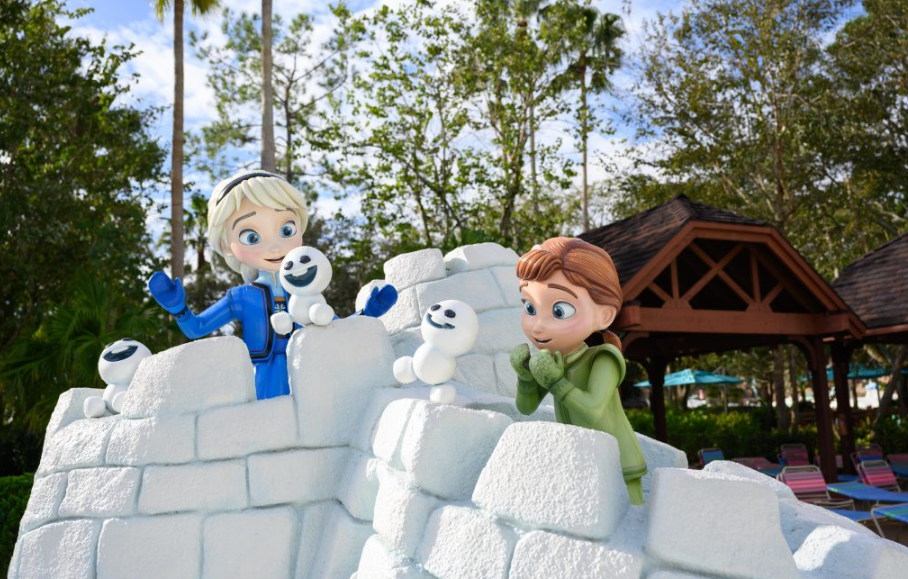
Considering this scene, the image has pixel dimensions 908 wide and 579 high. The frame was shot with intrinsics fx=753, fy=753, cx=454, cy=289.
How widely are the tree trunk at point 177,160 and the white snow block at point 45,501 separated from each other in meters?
8.56

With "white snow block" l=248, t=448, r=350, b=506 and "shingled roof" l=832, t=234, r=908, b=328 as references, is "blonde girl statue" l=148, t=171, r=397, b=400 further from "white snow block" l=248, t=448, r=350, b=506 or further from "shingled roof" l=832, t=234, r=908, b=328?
"shingled roof" l=832, t=234, r=908, b=328

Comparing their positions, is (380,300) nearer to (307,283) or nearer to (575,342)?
(307,283)

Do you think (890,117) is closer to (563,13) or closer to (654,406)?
(563,13)

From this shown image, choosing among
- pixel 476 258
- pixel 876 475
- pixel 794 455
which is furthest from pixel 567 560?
pixel 794 455

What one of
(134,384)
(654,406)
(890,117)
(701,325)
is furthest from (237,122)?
(134,384)

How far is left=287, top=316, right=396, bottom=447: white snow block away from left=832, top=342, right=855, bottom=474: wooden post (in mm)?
10117

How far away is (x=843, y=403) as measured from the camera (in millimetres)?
11398

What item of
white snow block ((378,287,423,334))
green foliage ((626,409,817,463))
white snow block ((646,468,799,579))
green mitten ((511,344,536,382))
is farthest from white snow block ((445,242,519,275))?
green foliage ((626,409,817,463))

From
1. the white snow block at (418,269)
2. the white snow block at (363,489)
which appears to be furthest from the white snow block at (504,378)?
the white snow block at (363,489)

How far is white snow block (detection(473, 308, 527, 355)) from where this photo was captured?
4441 mm

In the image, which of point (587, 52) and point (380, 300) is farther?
point (587, 52)

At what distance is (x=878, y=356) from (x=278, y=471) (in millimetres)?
19246

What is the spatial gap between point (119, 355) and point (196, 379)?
0.57 m

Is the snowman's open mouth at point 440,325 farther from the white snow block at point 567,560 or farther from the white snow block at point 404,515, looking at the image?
the white snow block at point 567,560
